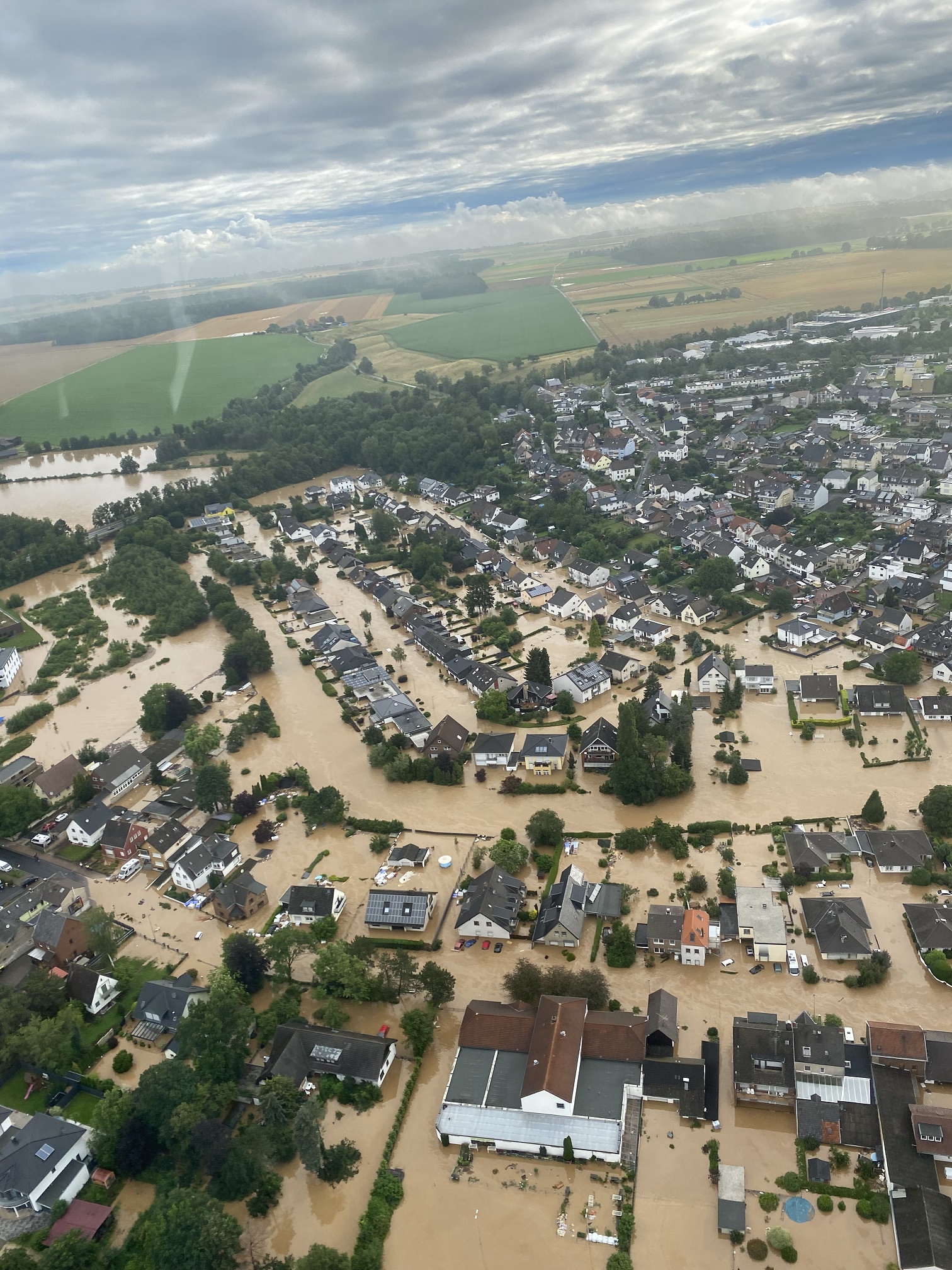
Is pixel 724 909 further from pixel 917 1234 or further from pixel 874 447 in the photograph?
pixel 874 447

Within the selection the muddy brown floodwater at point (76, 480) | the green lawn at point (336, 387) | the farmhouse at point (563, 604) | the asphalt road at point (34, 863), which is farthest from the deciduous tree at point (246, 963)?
the green lawn at point (336, 387)

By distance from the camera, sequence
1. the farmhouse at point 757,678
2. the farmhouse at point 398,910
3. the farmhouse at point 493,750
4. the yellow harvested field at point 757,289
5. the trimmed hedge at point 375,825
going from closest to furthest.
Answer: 1. the farmhouse at point 398,910
2. the trimmed hedge at point 375,825
3. the farmhouse at point 493,750
4. the farmhouse at point 757,678
5. the yellow harvested field at point 757,289

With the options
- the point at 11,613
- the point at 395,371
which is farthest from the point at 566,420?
the point at 11,613

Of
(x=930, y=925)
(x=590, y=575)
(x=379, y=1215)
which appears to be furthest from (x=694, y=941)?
(x=590, y=575)

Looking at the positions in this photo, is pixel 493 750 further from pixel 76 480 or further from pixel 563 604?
pixel 76 480

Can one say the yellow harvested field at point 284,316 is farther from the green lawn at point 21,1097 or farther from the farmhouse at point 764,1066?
the farmhouse at point 764,1066

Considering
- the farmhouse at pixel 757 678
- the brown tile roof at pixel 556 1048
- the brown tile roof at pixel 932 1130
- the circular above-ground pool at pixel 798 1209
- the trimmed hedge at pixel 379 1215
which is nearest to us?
the trimmed hedge at pixel 379 1215

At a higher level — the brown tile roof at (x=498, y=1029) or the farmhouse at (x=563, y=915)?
the farmhouse at (x=563, y=915)

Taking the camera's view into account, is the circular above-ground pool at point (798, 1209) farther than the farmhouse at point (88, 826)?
No
